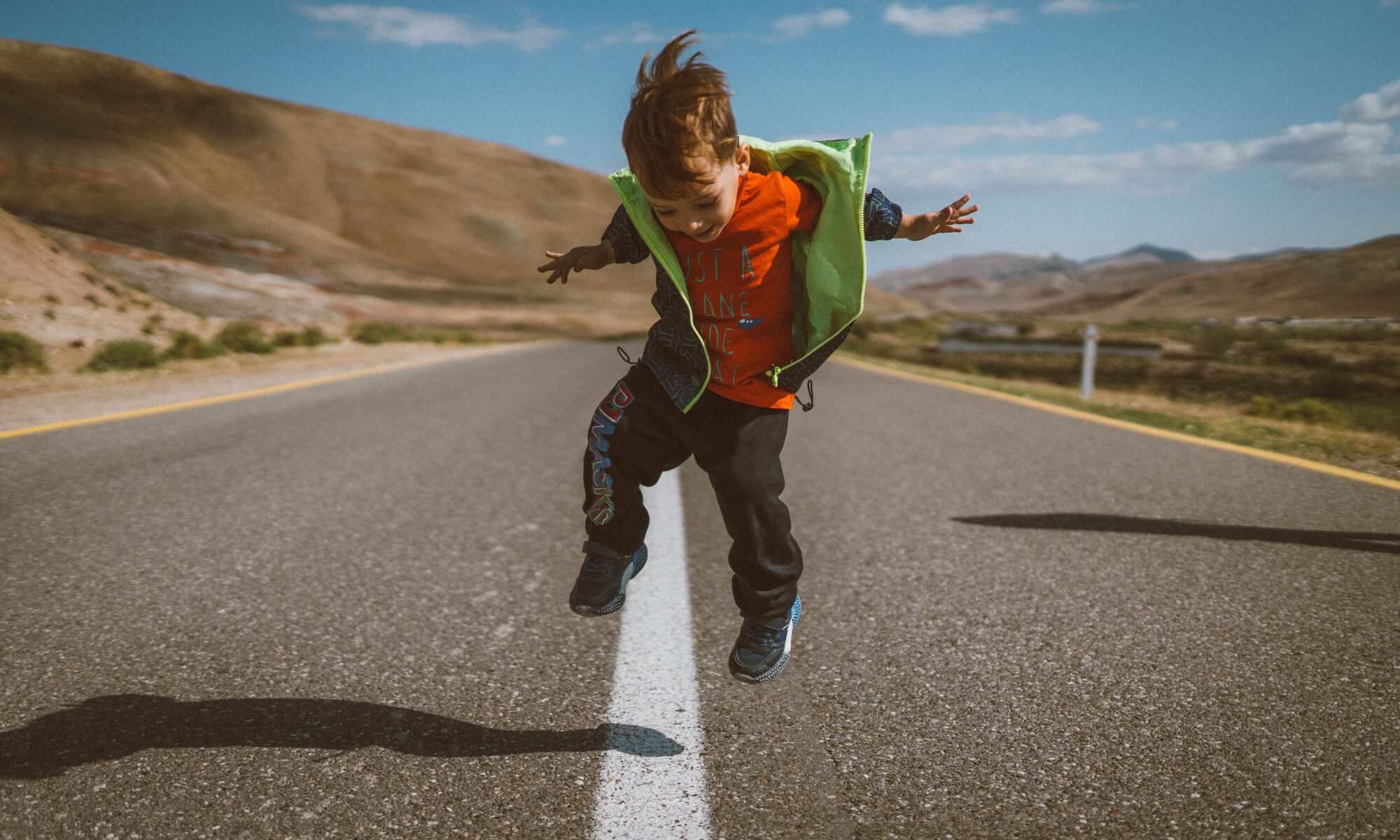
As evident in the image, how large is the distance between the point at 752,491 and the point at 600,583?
1.60 ft

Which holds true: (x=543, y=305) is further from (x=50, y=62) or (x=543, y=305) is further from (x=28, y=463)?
(x=28, y=463)

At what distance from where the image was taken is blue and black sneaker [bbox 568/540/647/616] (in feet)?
7.54

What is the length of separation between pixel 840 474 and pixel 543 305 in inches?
3261

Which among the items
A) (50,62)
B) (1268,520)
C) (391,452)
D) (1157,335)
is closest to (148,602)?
(391,452)

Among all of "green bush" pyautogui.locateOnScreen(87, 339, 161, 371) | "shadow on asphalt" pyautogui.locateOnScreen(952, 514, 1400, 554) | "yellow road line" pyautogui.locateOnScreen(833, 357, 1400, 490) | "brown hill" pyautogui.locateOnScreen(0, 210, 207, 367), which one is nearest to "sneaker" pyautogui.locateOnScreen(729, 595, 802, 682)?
"shadow on asphalt" pyautogui.locateOnScreen(952, 514, 1400, 554)

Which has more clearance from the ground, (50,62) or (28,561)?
(50,62)

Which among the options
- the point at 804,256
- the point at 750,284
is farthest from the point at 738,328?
the point at 804,256

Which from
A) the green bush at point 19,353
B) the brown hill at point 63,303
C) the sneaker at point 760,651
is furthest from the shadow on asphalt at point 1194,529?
the brown hill at point 63,303

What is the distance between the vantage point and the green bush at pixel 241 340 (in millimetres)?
17828

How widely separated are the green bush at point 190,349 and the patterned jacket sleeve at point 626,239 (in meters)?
15.7

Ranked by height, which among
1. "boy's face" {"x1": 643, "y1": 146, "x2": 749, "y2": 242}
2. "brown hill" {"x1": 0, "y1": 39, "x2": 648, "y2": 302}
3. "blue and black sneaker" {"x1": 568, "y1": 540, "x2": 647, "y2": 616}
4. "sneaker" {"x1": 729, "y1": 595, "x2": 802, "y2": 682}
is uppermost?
"brown hill" {"x1": 0, "y1": 39, "x2": 648, "y2": 302}

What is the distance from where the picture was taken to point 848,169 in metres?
2.08

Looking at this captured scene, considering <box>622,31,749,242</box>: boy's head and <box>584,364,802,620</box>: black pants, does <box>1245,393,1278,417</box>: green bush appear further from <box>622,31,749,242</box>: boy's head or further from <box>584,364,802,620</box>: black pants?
<box>622,31,749,242</box>: boy's head

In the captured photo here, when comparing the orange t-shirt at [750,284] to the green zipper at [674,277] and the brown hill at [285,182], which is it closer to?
the green zipper at [674,277]
